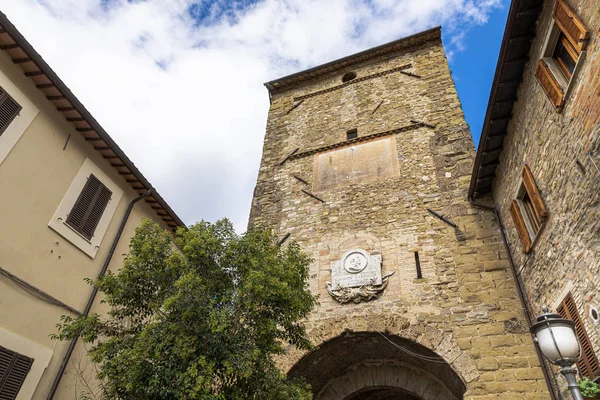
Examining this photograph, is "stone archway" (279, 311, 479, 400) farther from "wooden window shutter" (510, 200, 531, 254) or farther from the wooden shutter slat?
the wooden shutter slat

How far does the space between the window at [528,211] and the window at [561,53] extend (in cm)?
140

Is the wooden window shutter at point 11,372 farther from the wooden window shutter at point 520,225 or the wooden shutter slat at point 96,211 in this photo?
the wooden window shutter at point 520,225

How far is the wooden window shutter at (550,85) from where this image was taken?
5008 mm

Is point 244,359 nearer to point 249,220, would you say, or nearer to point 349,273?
point 349,273

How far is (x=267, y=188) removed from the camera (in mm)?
11445

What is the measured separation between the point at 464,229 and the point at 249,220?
5.33 m

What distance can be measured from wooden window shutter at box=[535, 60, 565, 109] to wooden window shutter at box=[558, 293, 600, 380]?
2484mm

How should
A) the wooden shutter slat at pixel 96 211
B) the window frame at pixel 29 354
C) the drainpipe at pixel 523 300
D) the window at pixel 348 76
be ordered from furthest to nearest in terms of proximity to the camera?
the window at pixel 348 76 < the wooden shutter slat at pixel 96 211 < the drainpipe at pixel 523 300 < the window frame at pixel 29 354

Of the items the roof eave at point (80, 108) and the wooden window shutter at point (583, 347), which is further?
the roof eave at point (80, 108)

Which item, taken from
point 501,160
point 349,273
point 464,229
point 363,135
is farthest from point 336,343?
point 363,135

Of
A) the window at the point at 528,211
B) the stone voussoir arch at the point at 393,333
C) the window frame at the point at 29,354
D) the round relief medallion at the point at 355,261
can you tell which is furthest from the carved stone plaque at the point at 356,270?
→ the window frame at the point at 29,354

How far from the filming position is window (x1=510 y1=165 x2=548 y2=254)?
5.92m

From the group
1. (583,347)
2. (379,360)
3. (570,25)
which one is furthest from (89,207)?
(583,347)

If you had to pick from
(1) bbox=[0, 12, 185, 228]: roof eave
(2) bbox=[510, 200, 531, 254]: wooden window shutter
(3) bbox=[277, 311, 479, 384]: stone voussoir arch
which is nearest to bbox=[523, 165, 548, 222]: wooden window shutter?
(2) bbox=[510, 200, 531, 254]: wooden window shutter
